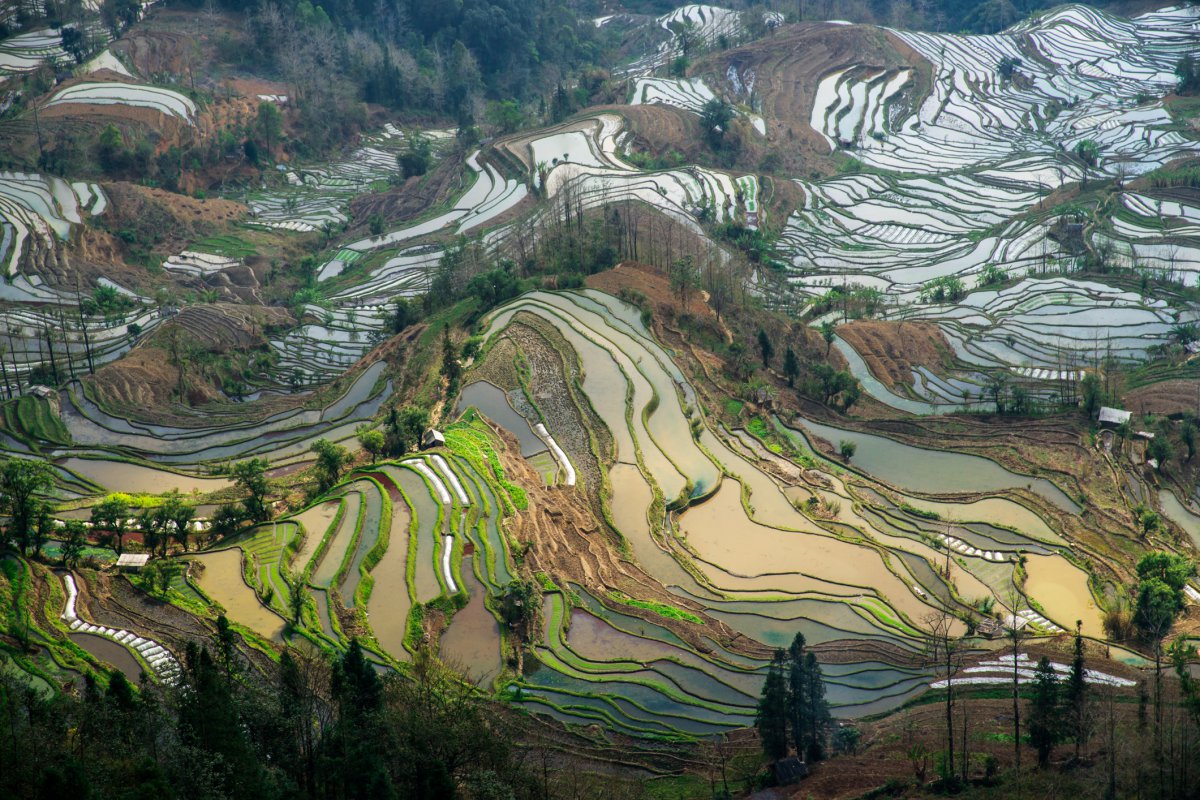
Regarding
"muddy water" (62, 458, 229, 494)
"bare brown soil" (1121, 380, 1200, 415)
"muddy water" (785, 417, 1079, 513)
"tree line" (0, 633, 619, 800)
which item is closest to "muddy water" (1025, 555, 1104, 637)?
"muddy water" (785, 417, 1079, 513)

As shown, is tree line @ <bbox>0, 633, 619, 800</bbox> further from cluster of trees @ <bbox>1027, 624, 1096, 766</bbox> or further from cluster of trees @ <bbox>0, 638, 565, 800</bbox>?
cluster of trees @ <bbox>1027, 624, 1096, 766</bbox>

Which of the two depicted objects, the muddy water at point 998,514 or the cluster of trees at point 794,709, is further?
the muddy water at point 998,514

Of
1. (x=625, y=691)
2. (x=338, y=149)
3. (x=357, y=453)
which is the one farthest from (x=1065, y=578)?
(x=338, y=149)

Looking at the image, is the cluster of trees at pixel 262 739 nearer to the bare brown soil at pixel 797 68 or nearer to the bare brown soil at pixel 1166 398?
the bare brown soil at pixel 1166 398

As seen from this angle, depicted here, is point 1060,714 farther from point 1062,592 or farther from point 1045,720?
point 1062,592

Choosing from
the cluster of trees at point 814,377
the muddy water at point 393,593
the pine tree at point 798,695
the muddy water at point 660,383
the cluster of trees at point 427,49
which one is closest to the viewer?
the pine tree at point 798,695

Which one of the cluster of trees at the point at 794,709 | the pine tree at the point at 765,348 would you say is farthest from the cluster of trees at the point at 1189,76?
the cluster of trees at the point at 794,709

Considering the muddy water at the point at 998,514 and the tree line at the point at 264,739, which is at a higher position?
the tree line at the point at 264,739
